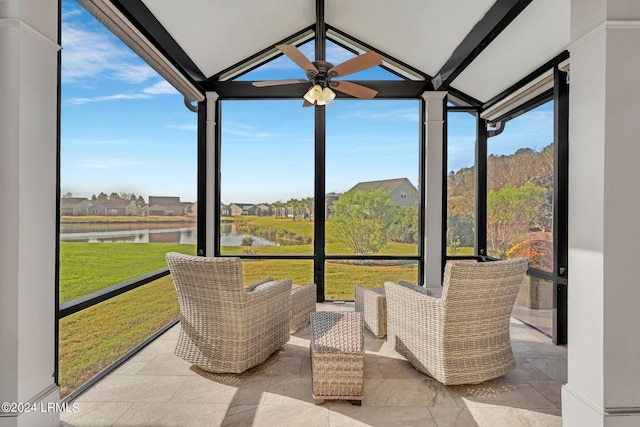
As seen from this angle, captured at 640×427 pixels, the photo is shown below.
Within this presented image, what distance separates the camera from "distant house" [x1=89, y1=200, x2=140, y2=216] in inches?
146

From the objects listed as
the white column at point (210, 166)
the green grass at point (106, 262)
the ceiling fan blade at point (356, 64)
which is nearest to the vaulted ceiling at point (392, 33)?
the white column at point (210, 166)

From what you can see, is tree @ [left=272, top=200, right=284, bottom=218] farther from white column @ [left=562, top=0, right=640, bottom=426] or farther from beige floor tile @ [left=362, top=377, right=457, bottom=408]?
white column @ [left=562, top=0, right=640, bottom=426]

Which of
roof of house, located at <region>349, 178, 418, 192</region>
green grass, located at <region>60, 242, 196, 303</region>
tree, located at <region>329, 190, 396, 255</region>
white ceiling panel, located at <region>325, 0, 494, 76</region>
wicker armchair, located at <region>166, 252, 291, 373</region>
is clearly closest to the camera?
wicker armchair, located at <region>166, 252, 291, 373</region>

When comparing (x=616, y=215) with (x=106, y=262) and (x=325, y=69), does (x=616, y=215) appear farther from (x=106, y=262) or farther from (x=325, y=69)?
(x=106, y=262)

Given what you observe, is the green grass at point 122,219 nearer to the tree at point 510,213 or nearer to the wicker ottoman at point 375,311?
the wicker ottoman at point 375,311

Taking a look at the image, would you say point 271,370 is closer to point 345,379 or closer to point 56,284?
point 345,379

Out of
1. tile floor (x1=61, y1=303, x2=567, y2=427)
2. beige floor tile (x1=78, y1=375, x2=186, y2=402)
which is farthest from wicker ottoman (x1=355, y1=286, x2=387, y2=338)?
beige floor tile (x1=78, y1=375, x2=186, y2=402)

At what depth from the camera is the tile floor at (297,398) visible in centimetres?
216

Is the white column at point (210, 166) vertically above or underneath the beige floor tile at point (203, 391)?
above

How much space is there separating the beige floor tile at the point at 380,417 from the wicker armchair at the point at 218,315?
84cm

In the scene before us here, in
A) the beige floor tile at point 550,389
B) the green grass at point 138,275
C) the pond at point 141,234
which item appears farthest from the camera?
the green grass at point 138,275

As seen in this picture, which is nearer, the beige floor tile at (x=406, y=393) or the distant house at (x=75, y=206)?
the beige floor tile at (x=406, y=393)

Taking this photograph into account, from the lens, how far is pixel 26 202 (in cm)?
184

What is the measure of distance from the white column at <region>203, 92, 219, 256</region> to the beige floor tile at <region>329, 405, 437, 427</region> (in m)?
3.15
